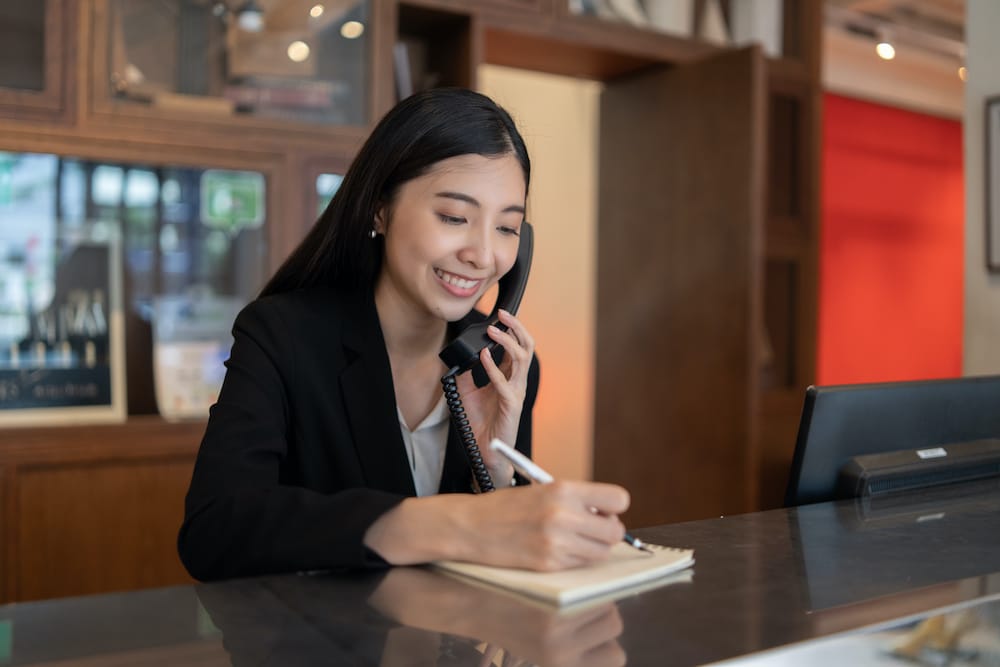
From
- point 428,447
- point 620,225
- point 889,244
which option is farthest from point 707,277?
point 889,244

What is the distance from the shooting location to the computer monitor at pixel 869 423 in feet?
3.98

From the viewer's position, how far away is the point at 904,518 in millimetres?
1145

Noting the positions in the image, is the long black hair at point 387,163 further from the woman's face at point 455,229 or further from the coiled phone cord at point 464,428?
the coiled phone cord at point 464,428

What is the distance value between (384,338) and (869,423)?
29.1 inches

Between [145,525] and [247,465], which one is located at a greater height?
[247,465]

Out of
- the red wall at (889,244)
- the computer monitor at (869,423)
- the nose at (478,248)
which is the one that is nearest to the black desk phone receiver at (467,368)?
the nose at (478,248)

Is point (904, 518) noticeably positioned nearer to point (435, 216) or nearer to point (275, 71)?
point (435, 216)

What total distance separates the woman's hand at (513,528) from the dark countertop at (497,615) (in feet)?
0.10

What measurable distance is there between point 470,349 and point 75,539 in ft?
5.03

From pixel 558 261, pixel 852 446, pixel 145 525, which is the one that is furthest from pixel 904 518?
pixel 558 261

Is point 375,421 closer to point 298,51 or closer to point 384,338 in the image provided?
point 384,338

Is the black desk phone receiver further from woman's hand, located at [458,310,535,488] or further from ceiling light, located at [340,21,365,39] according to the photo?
ceiling light, located at [340,21,365,39]

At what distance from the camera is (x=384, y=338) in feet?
5.08

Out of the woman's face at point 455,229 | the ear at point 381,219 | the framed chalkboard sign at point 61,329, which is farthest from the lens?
the framed chalkboard sign at point 61,329
